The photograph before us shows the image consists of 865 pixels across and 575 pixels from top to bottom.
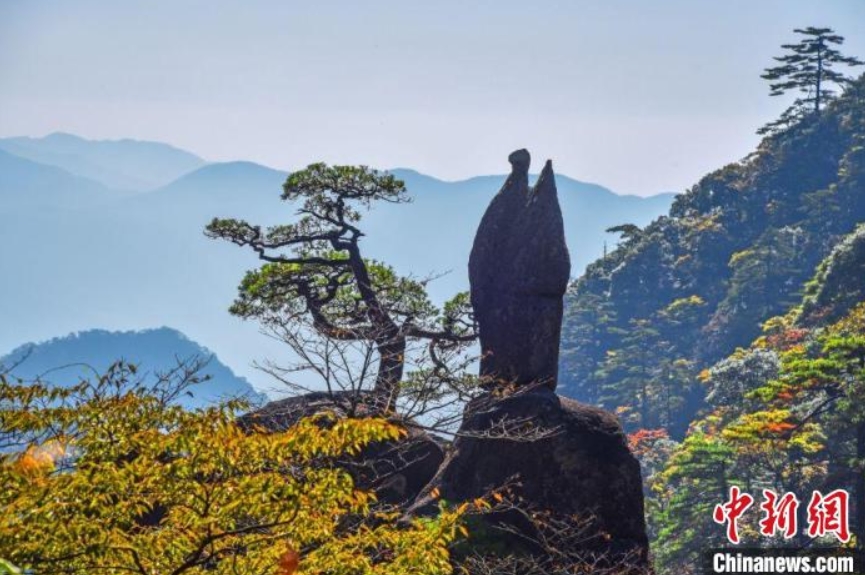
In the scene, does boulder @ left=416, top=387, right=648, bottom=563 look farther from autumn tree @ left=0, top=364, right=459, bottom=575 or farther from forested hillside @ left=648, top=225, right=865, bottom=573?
forested hillside @ left=648, top=225, right=865, bottom=573

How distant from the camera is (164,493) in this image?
8406mm

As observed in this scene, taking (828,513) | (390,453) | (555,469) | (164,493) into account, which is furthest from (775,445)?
(164,493)

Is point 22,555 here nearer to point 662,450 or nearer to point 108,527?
point 108,527

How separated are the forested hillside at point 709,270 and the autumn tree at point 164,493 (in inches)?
2568

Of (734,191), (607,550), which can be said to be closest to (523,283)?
(607,550)

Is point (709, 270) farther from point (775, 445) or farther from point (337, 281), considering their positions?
point (337, 281)

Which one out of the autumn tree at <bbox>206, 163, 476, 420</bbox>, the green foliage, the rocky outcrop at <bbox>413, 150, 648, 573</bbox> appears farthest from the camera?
the green foliage

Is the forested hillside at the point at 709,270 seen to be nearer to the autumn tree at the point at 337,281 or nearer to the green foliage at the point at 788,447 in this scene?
the green foliage at the point at 788,447

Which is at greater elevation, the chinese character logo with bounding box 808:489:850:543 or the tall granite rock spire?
the tall granite rock spire

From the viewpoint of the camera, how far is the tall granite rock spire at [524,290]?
18.1 metres

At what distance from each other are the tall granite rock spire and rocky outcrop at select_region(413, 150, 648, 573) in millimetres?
18

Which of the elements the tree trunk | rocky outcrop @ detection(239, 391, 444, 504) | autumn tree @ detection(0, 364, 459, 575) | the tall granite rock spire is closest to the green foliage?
the tall granite rock spire

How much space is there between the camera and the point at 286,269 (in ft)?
66.6

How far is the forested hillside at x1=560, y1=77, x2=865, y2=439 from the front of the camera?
76.4 meters
